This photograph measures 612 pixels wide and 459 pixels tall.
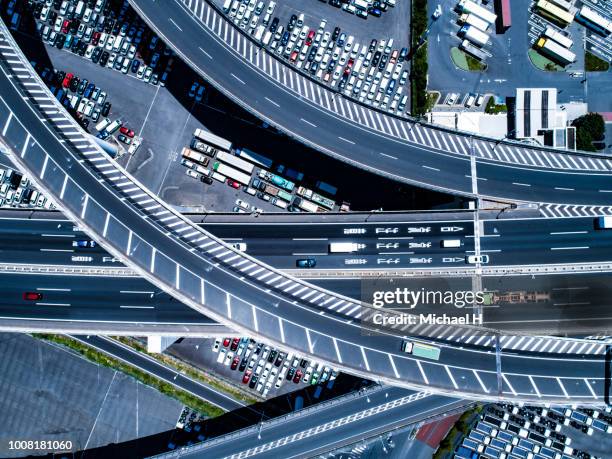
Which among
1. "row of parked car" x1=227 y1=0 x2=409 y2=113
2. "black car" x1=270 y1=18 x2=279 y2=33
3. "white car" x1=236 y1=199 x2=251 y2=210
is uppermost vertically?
"black car" x1=270 y1=18 x2=279 y2=33

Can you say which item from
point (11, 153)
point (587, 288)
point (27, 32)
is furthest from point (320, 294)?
point (27, 32)

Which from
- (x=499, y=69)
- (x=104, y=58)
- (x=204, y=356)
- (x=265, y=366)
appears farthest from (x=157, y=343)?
(x=499, y=69)

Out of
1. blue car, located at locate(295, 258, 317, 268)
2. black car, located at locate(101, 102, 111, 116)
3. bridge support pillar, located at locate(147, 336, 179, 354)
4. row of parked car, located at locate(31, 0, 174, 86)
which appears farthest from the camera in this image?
row of parked car, located at locate(31, 0, 174, 86)

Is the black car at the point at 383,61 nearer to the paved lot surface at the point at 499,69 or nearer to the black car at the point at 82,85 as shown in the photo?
the paved lot surface at the point at 499,69

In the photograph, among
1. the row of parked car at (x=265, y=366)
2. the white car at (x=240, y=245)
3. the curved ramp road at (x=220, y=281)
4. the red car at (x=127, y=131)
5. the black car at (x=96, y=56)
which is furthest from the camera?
the black car at (x=96, y=56)

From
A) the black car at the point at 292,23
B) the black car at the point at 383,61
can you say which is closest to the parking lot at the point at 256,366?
the black car at the point at 383,61

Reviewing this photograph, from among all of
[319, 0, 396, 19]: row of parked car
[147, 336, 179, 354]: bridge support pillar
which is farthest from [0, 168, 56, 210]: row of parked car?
[319, 0, 396, 19]: row of parked car

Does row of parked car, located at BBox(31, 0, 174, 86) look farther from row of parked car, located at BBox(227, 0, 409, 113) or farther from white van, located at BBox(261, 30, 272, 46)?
row of parked car, located at BBox(227, 0, 409, 113)
